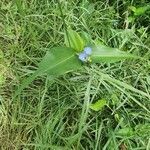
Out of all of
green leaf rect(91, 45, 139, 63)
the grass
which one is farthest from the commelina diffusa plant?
the grass

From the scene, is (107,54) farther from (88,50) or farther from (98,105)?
(98,105)

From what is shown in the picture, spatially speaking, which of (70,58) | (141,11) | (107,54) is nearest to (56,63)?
(70,58)

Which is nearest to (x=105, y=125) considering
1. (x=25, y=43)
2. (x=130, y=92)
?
(x=130, y=92)

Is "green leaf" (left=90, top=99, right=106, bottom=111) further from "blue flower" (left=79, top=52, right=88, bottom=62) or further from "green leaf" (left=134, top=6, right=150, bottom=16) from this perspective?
"green leaf" (left=134, top=6, right=150, bottom=16)

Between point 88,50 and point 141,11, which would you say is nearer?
point 88,50

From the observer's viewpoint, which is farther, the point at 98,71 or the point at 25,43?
the point at 25,43

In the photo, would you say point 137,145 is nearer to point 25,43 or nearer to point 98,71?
point 98,71
